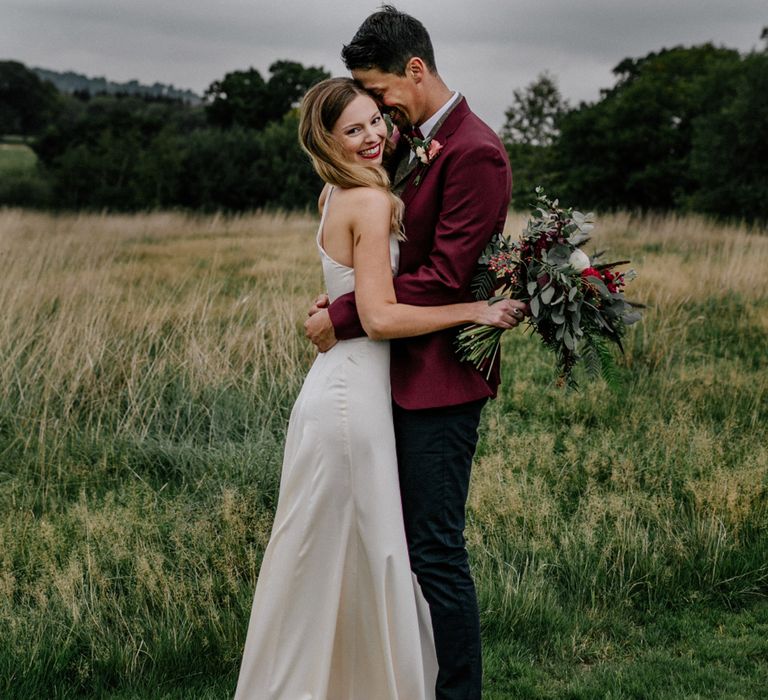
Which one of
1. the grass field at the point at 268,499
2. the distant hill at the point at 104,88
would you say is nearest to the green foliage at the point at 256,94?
the distant hill at the point at 104,88

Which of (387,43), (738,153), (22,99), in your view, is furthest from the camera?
(22,99)

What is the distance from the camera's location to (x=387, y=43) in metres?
2.81

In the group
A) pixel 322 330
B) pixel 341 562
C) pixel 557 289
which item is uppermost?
pixel 557 289

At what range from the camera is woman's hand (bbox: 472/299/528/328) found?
271 cm

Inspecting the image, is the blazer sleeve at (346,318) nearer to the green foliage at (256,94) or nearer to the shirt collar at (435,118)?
the shirt collar at (435,118)

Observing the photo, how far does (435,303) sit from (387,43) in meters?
0.89

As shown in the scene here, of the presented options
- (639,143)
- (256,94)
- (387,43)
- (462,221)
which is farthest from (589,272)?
(256,94)

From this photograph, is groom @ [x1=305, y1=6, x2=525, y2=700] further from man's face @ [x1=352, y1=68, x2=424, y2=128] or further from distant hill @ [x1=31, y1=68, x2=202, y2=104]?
distant hill @ [x1=31, y1=68, x2=202, y2=104]

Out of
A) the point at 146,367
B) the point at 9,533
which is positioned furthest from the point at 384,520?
the point at 146,367

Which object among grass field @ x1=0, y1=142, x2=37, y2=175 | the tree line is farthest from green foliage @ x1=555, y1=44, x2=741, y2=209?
grass field @ x1=0, y1=142, x2=37, y2=175

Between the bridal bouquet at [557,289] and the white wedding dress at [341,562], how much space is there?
354 mm

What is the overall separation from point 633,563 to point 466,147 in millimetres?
2619

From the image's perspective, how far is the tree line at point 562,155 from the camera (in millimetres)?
23531

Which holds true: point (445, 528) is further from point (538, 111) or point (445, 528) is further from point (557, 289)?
point (538, 111)
